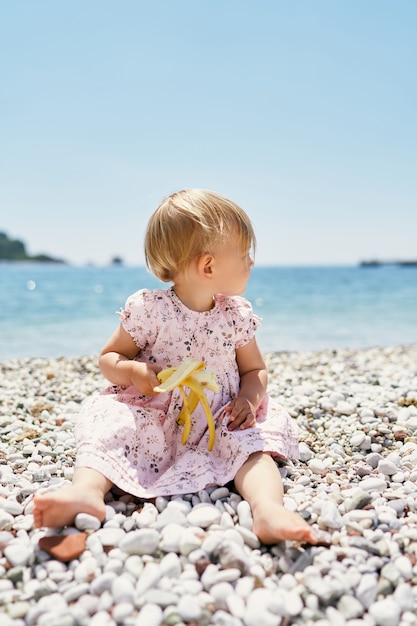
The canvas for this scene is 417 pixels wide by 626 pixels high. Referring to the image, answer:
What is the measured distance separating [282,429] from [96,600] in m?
1.40

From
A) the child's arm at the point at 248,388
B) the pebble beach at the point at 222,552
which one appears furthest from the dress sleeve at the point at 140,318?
the pebble beach at the point at 222,552

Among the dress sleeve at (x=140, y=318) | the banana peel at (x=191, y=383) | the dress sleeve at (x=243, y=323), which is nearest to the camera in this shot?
the banana peel at (x=191, y=383)

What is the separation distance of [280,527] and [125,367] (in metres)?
1.10

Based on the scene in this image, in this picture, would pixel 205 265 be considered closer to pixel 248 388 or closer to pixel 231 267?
pixel 231 267

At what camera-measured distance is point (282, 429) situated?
9.81 feet

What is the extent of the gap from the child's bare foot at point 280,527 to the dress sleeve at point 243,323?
105cm

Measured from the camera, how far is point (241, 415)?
9.34 feet

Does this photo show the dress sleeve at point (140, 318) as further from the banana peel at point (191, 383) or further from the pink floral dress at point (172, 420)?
the banana peel at point (191, 383)

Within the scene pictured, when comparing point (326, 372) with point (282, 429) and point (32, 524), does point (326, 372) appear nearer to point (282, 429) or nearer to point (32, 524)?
point (282, 429)

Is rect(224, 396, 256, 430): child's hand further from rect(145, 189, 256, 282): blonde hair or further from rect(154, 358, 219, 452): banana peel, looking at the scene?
rect(145, 189, 256, 282): blonde hair

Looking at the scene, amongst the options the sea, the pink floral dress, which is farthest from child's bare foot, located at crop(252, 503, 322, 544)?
the sea

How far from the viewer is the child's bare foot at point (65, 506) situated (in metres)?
2.13

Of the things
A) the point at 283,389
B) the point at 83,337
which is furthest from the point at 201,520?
the point at 83,337

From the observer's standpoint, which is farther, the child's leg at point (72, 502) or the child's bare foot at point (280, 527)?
the child's leg at point (72, 502)
